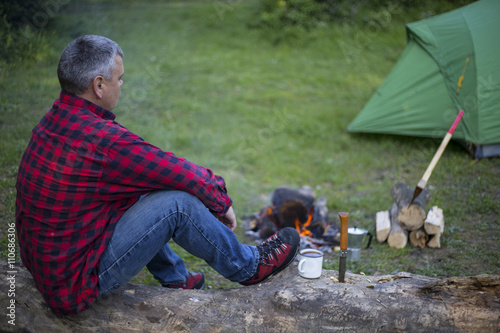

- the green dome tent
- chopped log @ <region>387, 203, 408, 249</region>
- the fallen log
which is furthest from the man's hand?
the green dome tent

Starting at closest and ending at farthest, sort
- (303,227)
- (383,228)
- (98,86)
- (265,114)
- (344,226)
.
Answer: (98,86) → (344,226) → (383,228) → (303,227) → (265,114)

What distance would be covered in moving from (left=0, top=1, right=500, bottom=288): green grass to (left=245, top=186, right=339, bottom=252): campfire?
10.9 inches

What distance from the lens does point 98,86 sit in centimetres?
222

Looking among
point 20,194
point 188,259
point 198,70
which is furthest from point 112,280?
point 198,70

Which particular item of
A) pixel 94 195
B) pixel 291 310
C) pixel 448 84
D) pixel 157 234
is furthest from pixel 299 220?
pixel 448 84

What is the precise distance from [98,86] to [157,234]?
2.69 ft

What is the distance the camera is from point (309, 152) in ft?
21.4

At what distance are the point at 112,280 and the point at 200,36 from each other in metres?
8.72

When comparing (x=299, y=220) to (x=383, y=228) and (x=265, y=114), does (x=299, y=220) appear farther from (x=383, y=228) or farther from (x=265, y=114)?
(x=265, y=114)

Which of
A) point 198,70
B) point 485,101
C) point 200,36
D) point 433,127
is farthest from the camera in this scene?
point 200,36

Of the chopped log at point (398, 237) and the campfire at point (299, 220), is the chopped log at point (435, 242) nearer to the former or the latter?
the chopped log at point (398, 237)

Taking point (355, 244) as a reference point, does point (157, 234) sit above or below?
above

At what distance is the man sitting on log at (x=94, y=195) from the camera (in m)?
2.12

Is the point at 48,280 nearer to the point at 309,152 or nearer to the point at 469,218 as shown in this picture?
the point at 469,218
